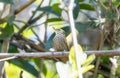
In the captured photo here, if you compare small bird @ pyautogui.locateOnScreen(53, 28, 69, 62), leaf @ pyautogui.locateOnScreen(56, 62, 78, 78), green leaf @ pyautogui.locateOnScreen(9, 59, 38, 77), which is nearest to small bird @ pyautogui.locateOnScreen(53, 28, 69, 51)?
small bird @ pyautogui.locateOnScreen(53, 28, 69, 62)

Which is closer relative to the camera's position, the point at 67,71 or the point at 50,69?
the point at 67,71

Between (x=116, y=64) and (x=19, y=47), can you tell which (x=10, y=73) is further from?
(x=116, y=64)

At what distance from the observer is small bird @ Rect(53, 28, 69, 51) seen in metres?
1.63

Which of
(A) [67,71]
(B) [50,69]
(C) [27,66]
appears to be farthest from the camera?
(B) [50,69]

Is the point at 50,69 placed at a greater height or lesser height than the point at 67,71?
greater

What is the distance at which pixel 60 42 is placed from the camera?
1672mm

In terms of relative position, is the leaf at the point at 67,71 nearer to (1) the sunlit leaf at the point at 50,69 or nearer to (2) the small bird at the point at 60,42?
(2) the small bird at the point at 60,42

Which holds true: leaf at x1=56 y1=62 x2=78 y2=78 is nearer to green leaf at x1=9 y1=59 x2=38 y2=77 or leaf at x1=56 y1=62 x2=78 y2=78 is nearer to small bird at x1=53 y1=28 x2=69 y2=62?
small bird at x1=53 y1=28 x2=69 y2=62

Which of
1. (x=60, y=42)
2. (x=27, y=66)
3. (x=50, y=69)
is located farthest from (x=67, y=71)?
(x=50, y=69)

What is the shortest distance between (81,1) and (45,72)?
38 centimetres

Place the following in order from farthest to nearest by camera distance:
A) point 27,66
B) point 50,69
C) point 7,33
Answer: point 50,69, point 27,66, point 7,33

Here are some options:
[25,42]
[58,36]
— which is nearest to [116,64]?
[58,36]

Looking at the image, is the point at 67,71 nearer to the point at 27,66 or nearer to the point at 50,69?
the point at 27,66

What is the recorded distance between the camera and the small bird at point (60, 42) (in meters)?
1.63
